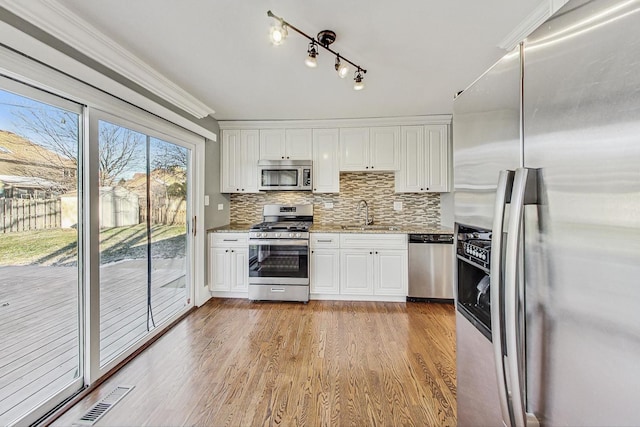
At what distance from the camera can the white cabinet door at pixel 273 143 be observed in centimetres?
374

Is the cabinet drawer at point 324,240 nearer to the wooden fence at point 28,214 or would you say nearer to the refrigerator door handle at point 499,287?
the wooden fence at point 28,214

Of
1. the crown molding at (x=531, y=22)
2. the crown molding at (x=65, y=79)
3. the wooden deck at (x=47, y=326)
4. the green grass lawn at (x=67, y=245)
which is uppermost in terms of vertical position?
the crown molding at (x=531, y=22)

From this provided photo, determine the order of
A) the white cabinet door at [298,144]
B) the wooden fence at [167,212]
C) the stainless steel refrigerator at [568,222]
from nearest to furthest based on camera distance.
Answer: the stainless steel refrigerator at [568,222] < the wooden fence at [167,212] < the white cabinet door at [298,144]

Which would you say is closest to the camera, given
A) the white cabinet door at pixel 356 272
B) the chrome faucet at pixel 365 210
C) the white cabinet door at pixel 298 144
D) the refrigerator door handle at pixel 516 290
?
the refrigerator door handle at pixel 516 290

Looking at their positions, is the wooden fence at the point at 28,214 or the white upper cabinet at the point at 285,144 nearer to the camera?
the wooden fence at the point at 28,214

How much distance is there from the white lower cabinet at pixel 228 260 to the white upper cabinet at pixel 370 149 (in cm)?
173

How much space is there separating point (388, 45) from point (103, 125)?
7.15 feet

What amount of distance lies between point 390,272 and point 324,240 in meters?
0.91

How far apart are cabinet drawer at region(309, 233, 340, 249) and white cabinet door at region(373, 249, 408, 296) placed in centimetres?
53

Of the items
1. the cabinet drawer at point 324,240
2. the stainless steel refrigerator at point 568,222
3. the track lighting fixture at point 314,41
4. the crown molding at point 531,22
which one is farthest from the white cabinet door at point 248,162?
the stainless steel refrigerator at point 568,222

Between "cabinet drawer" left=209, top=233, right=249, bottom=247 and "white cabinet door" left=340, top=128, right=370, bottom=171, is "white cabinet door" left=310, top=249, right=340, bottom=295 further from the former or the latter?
"white cabinet door" left=340, top=128, right=370, bottom=171

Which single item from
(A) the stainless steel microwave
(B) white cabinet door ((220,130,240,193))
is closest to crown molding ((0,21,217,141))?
(B) white cabinet door ((220,130,240,193))

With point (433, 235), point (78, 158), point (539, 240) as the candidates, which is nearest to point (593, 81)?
point (539, 240)

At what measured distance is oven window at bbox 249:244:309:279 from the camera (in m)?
3.37
